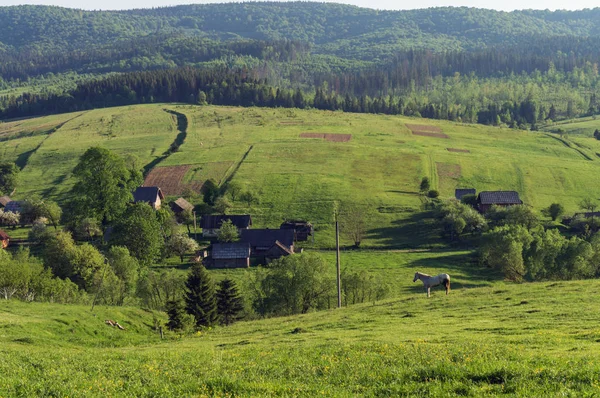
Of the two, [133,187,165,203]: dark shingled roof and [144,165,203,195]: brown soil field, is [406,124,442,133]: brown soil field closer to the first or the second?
[144,165,203,195]: brown soil field

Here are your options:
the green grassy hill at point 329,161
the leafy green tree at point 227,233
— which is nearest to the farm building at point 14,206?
the green grassy hill at point 329,161

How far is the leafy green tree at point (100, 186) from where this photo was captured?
81.1 m

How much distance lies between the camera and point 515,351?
20.8m

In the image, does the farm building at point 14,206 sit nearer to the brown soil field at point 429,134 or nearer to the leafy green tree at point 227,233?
the leafy green tree at point 227,233

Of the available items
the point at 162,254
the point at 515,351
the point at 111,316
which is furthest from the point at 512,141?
the point at 515,351

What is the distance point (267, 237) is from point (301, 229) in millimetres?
7197

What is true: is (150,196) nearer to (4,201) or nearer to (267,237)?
(4,201)

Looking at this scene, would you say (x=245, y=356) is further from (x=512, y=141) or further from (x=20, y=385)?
(x=512, y=141)

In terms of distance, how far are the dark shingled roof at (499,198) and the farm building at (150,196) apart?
59.6 meters

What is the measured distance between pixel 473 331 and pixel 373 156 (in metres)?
118

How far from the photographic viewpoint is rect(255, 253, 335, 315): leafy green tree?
59.4 metres

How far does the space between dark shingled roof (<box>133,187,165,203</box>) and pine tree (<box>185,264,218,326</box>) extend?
209 ft

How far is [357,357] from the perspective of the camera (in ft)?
71.4

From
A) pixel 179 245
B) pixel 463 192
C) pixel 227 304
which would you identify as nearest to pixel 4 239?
pixel 179 245
